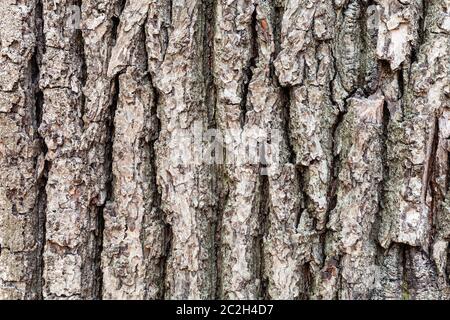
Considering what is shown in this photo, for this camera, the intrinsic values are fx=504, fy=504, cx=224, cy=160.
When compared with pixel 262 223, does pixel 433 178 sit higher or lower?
higher

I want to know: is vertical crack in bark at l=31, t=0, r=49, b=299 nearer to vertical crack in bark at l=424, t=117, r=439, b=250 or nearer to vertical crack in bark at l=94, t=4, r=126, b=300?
vertical crack in bark at l=94, t=4, r=126, b=300

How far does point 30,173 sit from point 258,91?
0.64 metres

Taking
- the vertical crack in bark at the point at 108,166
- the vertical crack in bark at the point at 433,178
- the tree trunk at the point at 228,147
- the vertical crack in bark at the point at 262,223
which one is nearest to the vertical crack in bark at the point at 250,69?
the tree trunk at the point at 228,147

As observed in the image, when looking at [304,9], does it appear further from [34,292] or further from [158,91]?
[34,292]

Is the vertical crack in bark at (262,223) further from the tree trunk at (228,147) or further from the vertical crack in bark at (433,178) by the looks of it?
the vertical crack in bark at (433,178)

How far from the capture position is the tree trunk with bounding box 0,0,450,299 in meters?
1.25

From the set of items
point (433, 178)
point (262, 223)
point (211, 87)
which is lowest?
point (262, 223)

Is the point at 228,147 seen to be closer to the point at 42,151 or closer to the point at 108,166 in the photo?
the point at 108,166

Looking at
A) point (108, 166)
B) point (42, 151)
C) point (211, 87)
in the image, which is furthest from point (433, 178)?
point (42, 151)

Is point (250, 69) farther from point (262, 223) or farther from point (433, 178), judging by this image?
point (433, 178)

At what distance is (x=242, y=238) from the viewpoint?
1287mm

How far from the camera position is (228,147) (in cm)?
128

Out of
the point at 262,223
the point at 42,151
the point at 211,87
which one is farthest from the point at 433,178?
the point at 42,151

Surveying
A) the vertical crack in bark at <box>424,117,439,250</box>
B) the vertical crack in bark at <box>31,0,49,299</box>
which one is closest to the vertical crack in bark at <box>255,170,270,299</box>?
the vertical crack in bark at <box>424,117,439,250</box>
